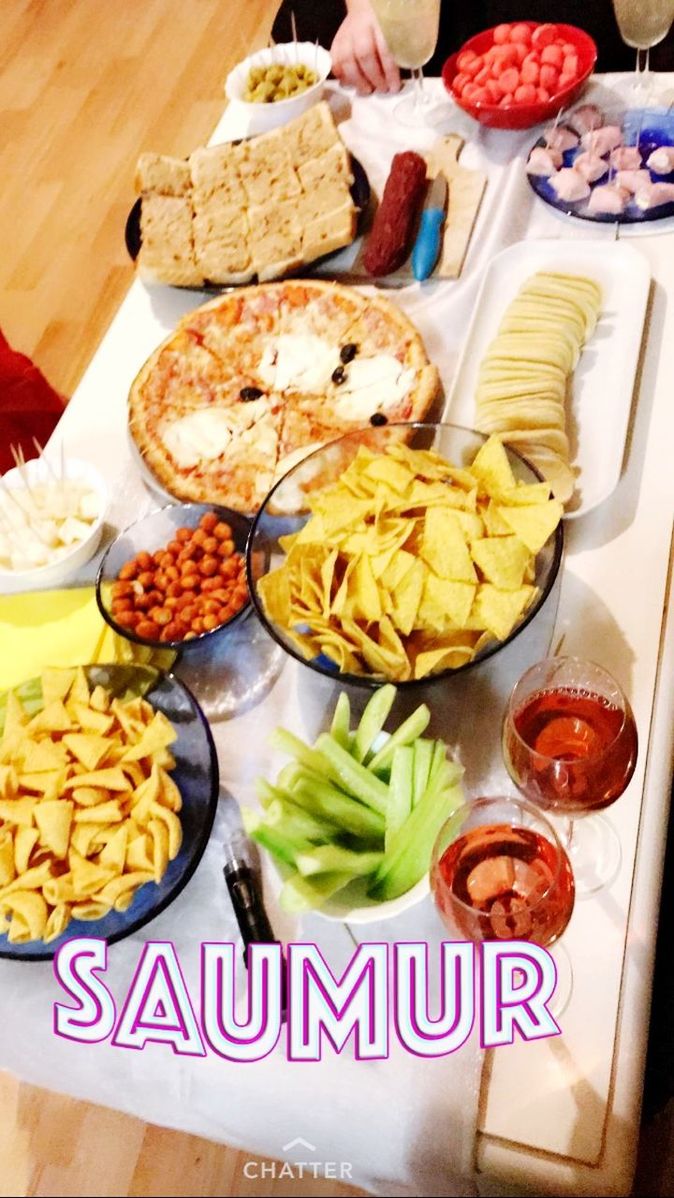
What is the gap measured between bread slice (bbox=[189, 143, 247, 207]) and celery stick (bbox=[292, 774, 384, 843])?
112 centimetres

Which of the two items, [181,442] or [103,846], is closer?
[103,846]

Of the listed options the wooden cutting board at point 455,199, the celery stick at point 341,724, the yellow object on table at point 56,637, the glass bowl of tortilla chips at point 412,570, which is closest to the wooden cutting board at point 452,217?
the wooden cutting board at point 455,199

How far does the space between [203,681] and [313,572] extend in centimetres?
20

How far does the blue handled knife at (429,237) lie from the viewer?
133 centimetres

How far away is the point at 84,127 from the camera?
3.53 meters

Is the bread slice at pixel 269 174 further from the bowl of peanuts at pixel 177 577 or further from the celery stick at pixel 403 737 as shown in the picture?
the celery stick at pixel 403 737

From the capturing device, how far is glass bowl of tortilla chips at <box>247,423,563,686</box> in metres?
0.87

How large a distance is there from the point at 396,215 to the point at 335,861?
1.02 metres

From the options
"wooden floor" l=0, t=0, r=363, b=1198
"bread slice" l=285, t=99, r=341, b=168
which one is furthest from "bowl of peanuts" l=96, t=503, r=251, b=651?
"wooden floor" l=0, t=0, r=363, b=1198

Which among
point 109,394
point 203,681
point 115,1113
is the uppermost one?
point 109,394

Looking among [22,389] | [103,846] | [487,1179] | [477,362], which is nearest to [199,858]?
[103,846]

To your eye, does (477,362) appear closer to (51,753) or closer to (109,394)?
(109,394)

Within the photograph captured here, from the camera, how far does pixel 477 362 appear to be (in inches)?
47.2

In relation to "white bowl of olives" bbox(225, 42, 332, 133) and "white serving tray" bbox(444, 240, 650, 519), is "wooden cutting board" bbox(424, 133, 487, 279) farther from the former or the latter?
"white bowl of olives" bbox(225, 42, 332, 133)
